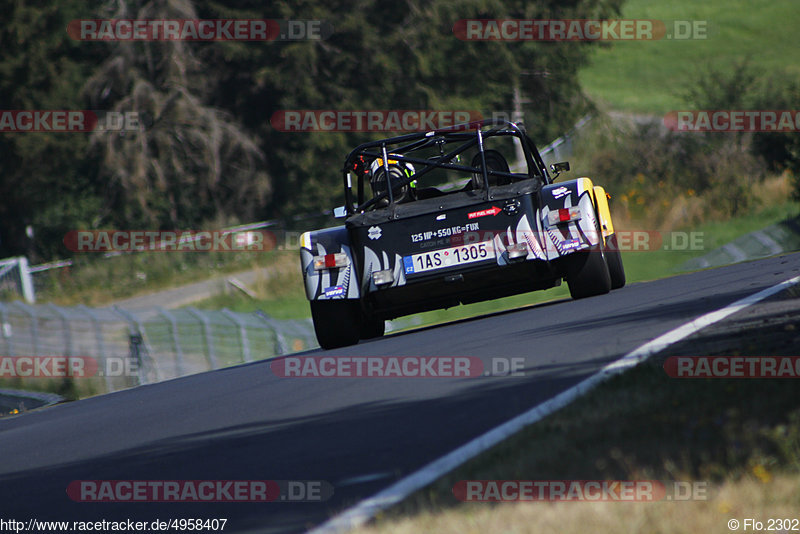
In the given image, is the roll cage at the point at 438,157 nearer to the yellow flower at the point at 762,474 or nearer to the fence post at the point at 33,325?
the yellow flower at the point at 762,474

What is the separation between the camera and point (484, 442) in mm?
4844

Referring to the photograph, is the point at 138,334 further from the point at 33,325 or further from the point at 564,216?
the point at 564,216

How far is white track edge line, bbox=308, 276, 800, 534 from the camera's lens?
3.99 m

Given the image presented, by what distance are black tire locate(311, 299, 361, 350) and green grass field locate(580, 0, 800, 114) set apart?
179 ft

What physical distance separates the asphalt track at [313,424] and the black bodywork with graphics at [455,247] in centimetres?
41

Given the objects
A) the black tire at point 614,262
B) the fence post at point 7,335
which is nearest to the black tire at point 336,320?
the black tire at point 614,262

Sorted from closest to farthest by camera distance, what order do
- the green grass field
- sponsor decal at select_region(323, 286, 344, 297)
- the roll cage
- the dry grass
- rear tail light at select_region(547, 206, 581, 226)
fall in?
the dry grass < rear tail light at select_region(547, 206, 581, 226) < sponsor decal at select_region(323, 286, 344, 297) < the roll cage < the green grass field

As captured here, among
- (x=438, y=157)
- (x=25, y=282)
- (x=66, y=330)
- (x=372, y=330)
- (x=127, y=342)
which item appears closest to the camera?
(x=438, y=157)

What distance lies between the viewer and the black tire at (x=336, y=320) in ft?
35.1

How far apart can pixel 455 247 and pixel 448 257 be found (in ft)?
0.37

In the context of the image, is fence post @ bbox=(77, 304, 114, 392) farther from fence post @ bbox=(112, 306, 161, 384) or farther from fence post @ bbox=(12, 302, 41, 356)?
fence post @ bbox=(12, 302, 41, 356)

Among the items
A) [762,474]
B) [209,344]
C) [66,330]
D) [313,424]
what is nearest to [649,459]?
[762,474]

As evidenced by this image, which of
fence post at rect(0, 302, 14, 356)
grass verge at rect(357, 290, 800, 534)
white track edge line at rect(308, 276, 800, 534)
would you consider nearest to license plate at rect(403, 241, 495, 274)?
white track edge line at rect(308, 276, 800, 534)

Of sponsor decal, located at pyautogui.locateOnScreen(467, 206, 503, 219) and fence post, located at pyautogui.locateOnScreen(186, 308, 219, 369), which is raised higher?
sponsor decal, located at pyautogui.locateOnScreen(467, 206, 503, 219)
